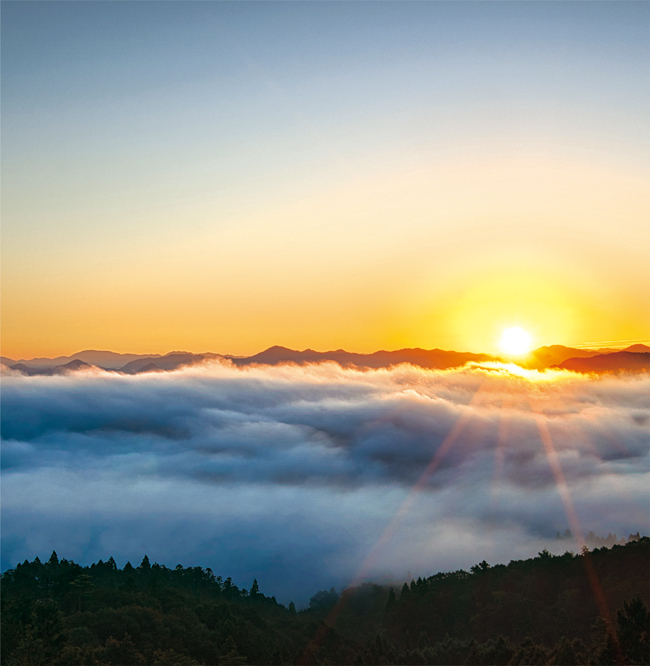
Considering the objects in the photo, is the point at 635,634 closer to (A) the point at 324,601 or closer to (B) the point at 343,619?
(B) the point at 343,619

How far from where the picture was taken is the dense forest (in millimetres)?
52500

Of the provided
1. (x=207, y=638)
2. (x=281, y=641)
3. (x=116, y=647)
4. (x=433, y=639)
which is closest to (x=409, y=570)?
(x=433, y=639)

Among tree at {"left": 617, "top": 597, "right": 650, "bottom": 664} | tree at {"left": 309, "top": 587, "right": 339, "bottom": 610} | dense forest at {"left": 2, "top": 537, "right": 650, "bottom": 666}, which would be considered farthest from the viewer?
tree at {"left": 309, "top": 587, "right": 339, "bottom": 610}

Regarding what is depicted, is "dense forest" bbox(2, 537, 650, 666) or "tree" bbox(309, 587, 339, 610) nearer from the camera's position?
"dense forest" bbox(2, 537, 650, 666)

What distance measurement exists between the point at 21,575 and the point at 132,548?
121m

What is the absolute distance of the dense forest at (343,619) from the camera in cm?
5250

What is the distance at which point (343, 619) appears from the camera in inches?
4660

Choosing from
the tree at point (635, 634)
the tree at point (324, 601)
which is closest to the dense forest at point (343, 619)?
the tree at point (635, 634)

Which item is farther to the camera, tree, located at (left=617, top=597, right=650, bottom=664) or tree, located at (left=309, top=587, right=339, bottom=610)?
tree, located at (left=309, top=587, right=339, bottom=610)

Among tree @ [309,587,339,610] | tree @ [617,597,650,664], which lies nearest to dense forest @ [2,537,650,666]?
tree @ [617,597,650,664]

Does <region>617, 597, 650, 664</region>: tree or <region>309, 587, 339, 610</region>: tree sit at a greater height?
<region>617, 597, 650, 664</region>: tree

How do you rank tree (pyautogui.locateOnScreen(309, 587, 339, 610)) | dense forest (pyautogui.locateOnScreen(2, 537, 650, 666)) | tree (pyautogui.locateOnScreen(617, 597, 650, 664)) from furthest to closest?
tree (pyautogui.locateOnScreen(309, 587, 339, 610)) < dense forest (pyautogui.locateOnScreen(2, 537, 650, 666)) < tree (pyautogui.locateOnScreen(617, 597, 650, 664))

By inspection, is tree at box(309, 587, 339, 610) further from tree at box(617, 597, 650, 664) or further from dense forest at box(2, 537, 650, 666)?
tree at box(617, 597, 650, 664)

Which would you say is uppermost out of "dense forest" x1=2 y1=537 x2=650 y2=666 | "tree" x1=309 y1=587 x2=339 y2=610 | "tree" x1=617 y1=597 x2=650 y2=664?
"tree" x1=617 y1=597 x2=650 y2=664
